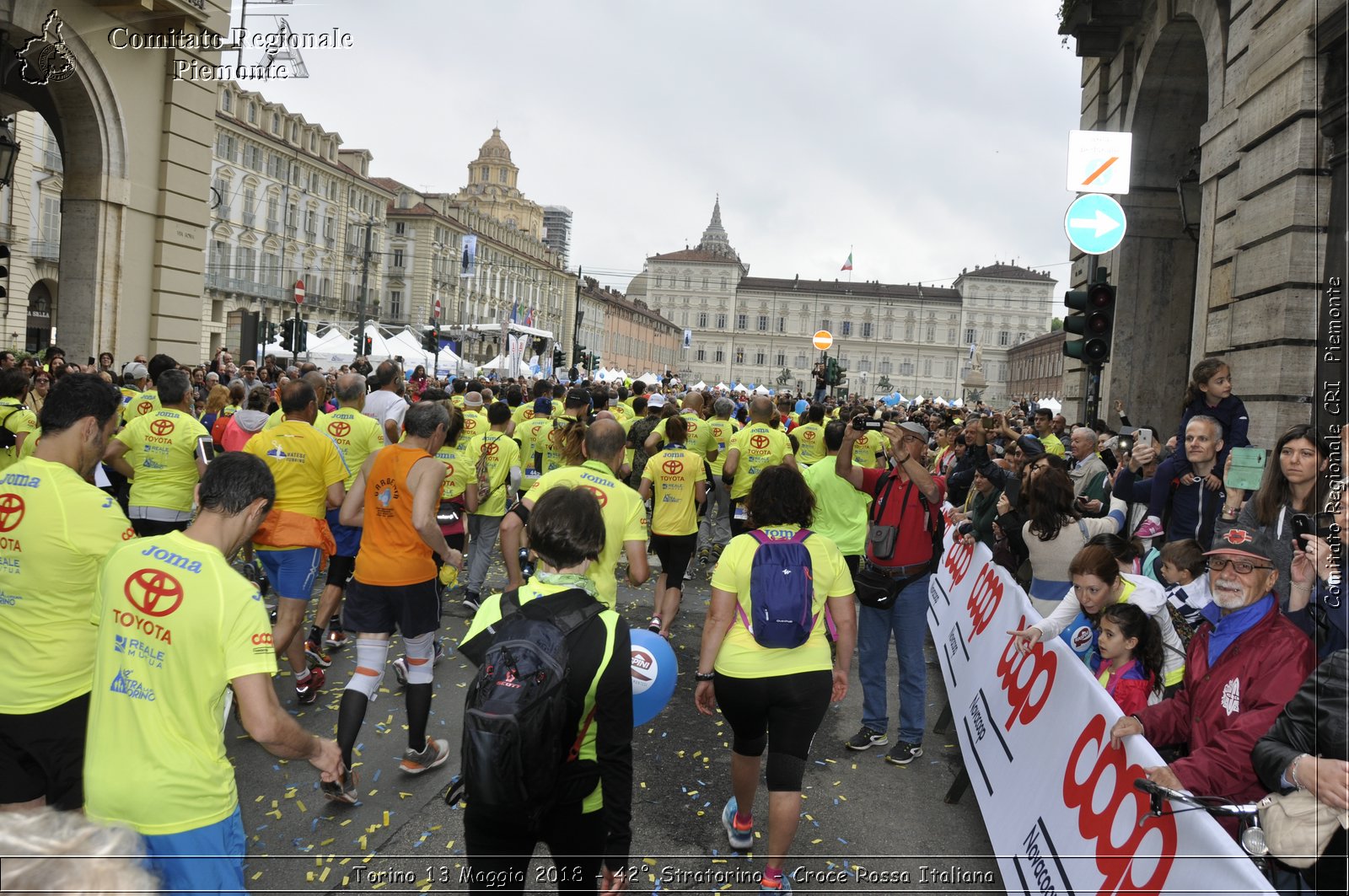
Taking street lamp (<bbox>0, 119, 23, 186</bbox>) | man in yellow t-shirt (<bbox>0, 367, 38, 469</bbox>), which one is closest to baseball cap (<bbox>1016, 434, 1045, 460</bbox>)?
man in yellow t-shirt (<bbox>0, 367, 38, 469</bbox>)

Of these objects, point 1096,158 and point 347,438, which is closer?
point 347,438

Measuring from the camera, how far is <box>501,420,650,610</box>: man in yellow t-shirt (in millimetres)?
5066

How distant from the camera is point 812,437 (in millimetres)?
12680

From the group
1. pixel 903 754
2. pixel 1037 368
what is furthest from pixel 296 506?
pixel 1037 368

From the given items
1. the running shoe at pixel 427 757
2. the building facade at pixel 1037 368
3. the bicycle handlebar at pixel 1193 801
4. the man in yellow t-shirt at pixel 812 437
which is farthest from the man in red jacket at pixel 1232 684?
the building facade at pixel 1037 368

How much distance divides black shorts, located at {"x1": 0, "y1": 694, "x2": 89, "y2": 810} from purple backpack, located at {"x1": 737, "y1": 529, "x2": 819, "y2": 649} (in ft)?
8.66

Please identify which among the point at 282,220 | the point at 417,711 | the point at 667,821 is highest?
the point at 282,220

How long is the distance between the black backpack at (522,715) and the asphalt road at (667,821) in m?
1.75

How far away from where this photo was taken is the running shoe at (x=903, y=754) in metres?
5.85

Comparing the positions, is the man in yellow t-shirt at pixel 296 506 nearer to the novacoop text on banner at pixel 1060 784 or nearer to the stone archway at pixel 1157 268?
the novacoop text on banner at pixel 1060 784

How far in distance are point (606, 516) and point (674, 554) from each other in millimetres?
3400

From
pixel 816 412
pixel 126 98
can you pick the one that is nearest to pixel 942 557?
pixel 816 412

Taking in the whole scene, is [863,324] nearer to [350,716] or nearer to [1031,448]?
[1031,448]

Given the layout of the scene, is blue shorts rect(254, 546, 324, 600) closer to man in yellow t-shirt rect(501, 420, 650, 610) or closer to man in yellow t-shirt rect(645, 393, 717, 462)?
man in yellow t-shirt rect(501, 420, 650, 610)
